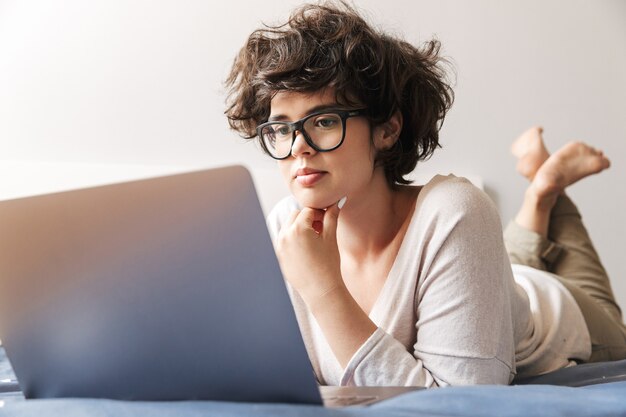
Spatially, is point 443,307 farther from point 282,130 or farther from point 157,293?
point 157,293

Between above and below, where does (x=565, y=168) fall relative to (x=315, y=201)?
below

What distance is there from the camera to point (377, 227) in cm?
137

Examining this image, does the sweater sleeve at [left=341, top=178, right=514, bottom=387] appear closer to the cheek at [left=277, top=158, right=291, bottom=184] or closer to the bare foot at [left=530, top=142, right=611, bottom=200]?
the cheek at [left=277, top=158, right=291, bottom=184]

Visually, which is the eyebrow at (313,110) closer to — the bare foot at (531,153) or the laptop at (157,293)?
the laptop at (157,293)

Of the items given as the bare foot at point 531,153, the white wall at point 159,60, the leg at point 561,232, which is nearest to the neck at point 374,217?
the leg at point 561,232

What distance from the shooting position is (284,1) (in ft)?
8.80

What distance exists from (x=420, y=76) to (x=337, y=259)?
0.46 meters

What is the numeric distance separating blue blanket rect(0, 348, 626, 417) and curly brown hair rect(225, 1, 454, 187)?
2.12 feet

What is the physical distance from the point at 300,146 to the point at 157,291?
524mm

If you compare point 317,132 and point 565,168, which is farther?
point 565,168

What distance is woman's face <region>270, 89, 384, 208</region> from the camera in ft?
3.96

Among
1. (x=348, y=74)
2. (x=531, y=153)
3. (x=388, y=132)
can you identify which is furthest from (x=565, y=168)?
(x=348, y=74)

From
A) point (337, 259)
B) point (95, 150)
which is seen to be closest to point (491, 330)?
point (337, 259)

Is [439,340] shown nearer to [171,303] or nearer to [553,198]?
[171,303]
